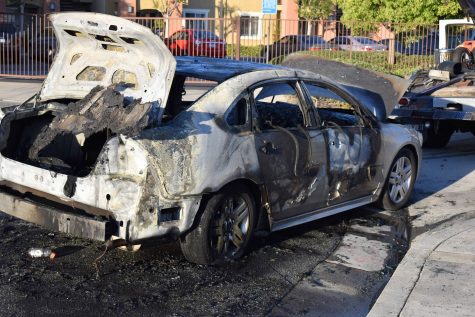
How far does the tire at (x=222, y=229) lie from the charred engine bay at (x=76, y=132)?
3.01 ft

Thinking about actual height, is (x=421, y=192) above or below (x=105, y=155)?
below

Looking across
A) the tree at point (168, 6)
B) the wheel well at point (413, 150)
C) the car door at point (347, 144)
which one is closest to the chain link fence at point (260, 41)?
the wheel well at point (413, 150)

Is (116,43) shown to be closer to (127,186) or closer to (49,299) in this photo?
(127,186)

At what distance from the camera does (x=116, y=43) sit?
19.4 ft

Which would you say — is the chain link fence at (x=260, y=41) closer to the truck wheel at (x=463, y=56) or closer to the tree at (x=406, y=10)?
the tree at (x=406, y=10)

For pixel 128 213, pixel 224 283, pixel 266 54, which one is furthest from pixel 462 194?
pixel 266 54

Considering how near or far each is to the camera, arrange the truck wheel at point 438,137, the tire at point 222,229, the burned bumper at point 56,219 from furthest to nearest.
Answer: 1. the truck wheel at point 438,137
2. the tire at point 222,229
3. the burned bumper at point 56,219

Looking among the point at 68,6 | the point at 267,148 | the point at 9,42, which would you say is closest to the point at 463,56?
the point at 267,148

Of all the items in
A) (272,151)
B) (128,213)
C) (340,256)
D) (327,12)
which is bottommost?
(340,256)

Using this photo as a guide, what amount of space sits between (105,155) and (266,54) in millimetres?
16304

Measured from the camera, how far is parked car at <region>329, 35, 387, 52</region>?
1970 centimetres

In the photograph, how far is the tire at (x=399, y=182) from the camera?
7582 millimetres

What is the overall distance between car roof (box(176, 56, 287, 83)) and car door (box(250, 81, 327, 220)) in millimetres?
236

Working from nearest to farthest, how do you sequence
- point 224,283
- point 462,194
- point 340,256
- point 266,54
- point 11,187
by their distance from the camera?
1. point 224,283
2. point 11,187
3. point 340,256
4. point 462,194
5. point 266,54
